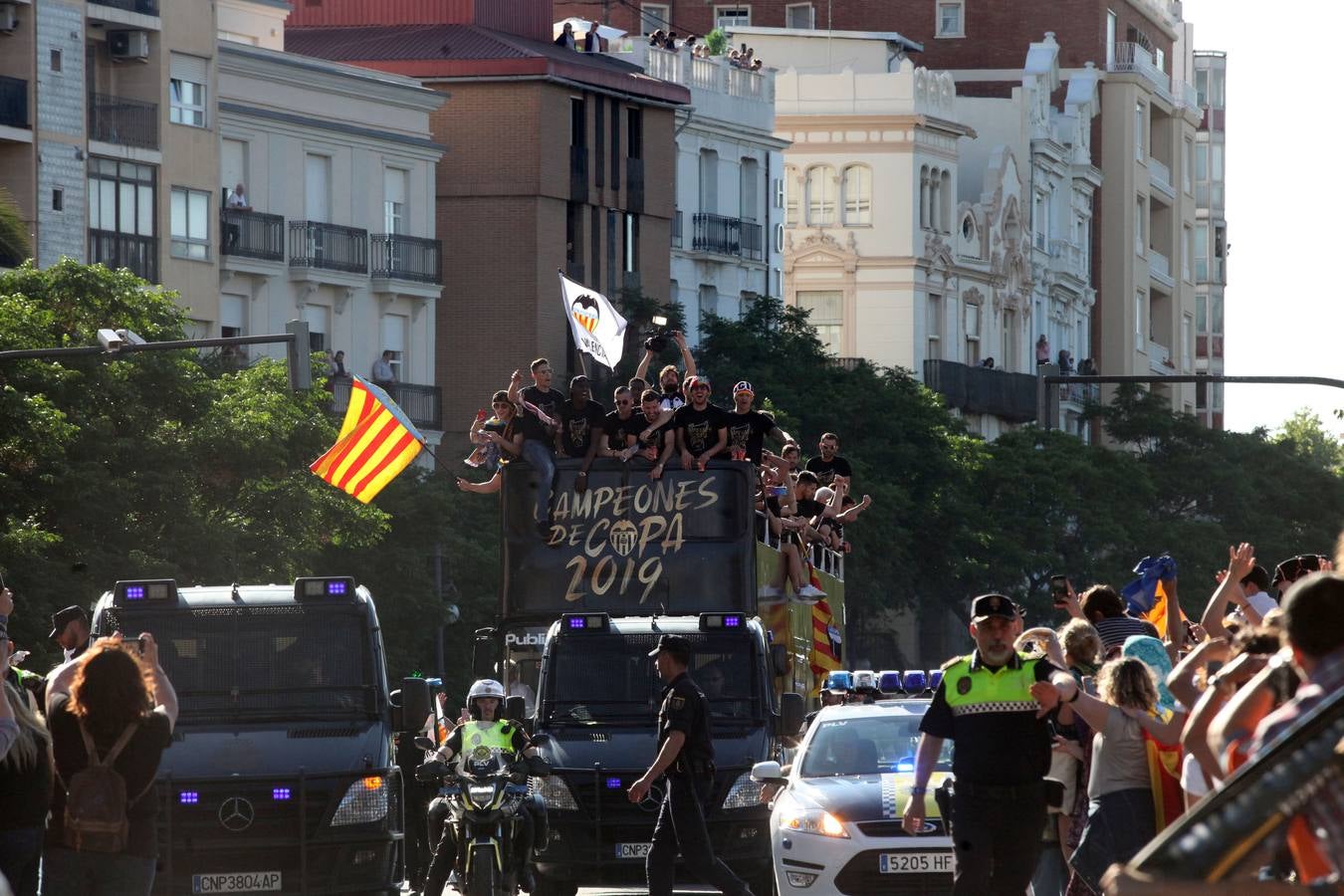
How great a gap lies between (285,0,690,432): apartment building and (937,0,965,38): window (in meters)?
30.3

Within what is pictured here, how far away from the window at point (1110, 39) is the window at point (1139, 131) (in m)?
1.73

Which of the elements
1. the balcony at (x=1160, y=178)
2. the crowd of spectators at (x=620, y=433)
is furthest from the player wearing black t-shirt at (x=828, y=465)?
the balcony at (x=1160, y=178)

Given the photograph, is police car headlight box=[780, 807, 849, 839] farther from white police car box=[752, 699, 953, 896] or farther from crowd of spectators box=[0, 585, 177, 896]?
crowd of spectators box=[0, 585, 177, 896]

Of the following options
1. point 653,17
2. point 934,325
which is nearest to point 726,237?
point 934,325

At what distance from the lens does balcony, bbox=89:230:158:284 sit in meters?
56.8

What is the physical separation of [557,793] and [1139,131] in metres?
86.8

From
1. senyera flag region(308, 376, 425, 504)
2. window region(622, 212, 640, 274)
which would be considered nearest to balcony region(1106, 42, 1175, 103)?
window region(622, 212, 640, 274)

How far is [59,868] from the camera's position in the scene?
38.3 feet

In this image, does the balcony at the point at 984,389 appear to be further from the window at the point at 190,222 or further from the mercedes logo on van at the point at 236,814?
the mercedes logo on van at the point at 236,814

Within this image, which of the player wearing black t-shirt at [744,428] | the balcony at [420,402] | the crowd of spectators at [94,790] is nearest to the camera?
the crowd of spectators at [94,790]

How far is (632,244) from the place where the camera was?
71.8m

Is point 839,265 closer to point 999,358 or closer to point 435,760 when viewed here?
point 999,358

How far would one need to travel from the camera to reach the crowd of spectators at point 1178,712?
782 centimetres

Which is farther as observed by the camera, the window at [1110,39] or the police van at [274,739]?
the window at [1110,39]
